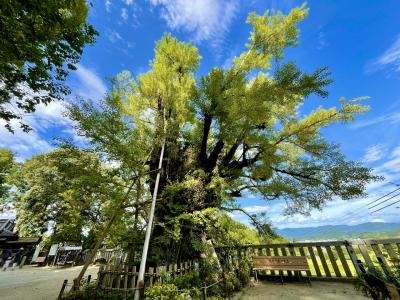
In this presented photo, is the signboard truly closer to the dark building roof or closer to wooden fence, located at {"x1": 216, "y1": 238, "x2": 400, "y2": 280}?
the dark building roof

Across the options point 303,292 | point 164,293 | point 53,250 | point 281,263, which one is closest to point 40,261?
point 53,250

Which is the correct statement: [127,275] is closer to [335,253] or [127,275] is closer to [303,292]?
[303,292]

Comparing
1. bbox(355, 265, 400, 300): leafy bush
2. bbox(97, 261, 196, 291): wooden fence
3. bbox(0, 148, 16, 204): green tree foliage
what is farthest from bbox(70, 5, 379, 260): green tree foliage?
bbox(0, 148, 16, 204): green tree foliage

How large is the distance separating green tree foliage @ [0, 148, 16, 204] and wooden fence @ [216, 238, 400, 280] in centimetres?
2445

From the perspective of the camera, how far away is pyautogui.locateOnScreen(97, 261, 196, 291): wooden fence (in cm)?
489

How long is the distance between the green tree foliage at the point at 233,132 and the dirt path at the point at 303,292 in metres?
2.43

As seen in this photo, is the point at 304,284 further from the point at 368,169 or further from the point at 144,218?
the point at 144,218

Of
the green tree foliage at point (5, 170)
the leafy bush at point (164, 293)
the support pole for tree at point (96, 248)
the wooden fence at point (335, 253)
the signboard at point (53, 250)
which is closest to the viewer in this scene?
the leafy bush at point (164, 293)

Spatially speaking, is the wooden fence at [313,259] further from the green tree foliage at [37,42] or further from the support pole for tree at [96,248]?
the green tree foliage at [37,42]

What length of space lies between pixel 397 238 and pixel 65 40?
9.16 m

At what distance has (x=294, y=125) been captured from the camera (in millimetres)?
8484

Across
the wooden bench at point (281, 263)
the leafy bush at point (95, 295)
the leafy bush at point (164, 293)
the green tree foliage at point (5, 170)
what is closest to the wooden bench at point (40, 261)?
the green tree foliage at point (5, 170)

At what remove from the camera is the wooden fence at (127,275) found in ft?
16.0

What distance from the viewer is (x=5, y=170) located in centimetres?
2112
